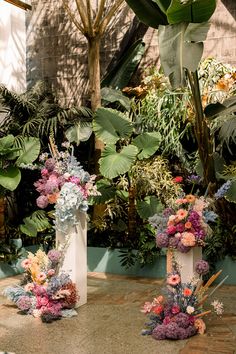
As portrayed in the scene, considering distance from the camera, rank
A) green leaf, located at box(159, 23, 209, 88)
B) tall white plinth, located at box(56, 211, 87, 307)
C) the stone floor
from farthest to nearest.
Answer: tall white plinth, located at box(56, 211, 87, 307), green leaf, located at box(159, 23, 209, 88), the stone floor

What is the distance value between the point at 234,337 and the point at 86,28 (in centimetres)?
438

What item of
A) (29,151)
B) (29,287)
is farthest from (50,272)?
(29,151)

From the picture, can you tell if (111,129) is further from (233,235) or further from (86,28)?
(233,235)

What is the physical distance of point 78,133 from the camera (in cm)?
661

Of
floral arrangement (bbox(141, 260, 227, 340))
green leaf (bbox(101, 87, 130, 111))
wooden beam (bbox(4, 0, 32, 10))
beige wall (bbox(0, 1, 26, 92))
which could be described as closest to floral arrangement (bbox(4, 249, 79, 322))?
floral arrangement (bbox(141, 260, 227, 340))

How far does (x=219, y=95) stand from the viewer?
646 cm

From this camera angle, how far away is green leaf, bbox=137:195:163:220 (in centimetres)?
596

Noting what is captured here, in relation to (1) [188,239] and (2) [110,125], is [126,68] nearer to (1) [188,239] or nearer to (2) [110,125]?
(2) [110,125]

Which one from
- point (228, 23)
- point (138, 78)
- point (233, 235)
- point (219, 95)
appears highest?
point (228, 23)

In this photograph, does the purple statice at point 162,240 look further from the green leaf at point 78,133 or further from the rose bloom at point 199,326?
the green leaf at point 78,133

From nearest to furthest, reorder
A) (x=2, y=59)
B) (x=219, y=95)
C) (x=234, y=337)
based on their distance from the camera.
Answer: (x=234, y=337), (x=219, y=95), (x=2, y=59)

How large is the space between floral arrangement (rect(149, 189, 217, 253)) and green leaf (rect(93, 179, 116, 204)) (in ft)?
6.82

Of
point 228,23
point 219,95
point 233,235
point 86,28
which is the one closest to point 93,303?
point 233,235

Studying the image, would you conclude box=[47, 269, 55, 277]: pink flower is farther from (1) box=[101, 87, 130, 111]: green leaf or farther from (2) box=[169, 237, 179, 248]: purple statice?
(1) box=[101, 87, 130, 111]: green leaf
